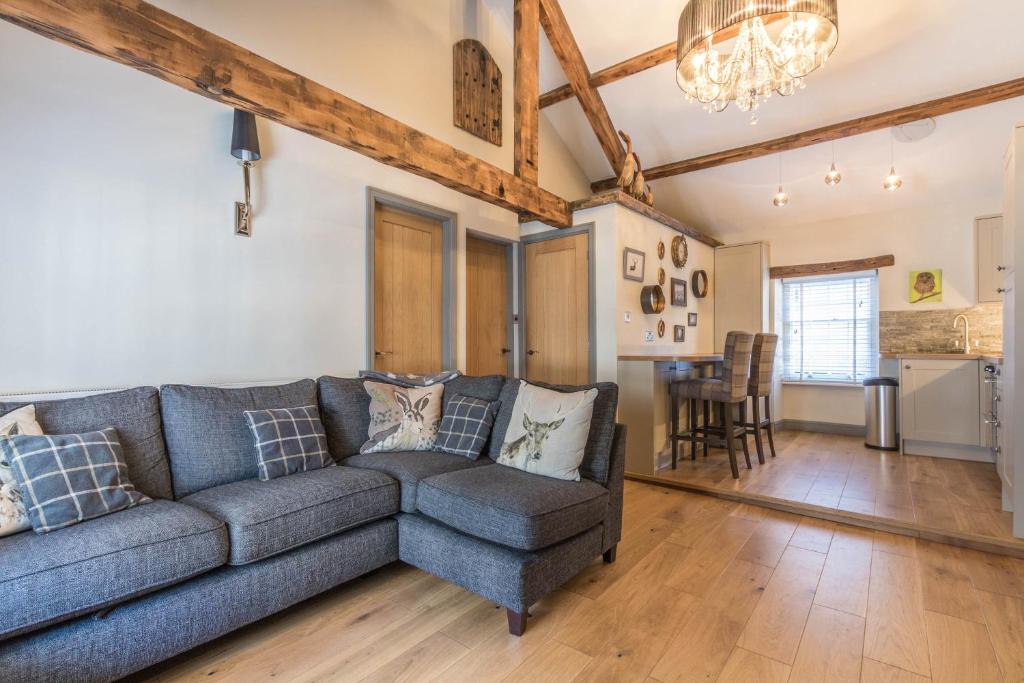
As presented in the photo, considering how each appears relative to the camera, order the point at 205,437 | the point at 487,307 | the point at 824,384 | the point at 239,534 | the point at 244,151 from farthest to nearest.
A: the point at 824,384, the point at 487,307, the point at 244,151, the point at 205,437, the point at 239,534

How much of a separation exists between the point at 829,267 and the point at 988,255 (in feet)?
4.15

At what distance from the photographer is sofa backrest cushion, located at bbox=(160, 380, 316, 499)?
2080mm

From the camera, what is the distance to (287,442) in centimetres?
226

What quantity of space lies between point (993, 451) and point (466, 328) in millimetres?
4540

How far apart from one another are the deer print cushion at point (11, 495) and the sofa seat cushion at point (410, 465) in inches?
46.1

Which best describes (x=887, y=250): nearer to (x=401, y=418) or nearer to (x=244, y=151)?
(x=401, y=418)

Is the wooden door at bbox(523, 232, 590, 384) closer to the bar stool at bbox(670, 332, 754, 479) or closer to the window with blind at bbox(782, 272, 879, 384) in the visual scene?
the bar stool at bbox(670, 332, 754, 479)

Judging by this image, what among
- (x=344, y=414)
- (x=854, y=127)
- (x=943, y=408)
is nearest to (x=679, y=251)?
(x=854, y=127)

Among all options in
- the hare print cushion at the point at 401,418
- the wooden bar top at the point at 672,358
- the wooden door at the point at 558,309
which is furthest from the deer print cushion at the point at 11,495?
the wooden bar top at the point at 672,358

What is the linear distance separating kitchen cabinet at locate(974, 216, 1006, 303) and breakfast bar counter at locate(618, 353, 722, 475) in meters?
2.92

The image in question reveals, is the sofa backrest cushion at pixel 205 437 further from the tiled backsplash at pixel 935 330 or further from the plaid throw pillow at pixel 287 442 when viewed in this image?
the tiled backsplash at pixel 935 330

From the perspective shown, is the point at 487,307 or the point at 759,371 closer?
the point at 759,371

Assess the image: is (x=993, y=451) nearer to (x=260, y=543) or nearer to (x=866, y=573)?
(x=866, y=573)

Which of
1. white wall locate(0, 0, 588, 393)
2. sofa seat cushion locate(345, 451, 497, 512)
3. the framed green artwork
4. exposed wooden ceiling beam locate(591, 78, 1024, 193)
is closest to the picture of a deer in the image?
sofa seat cushion locate(345, 451, 497, 512)
